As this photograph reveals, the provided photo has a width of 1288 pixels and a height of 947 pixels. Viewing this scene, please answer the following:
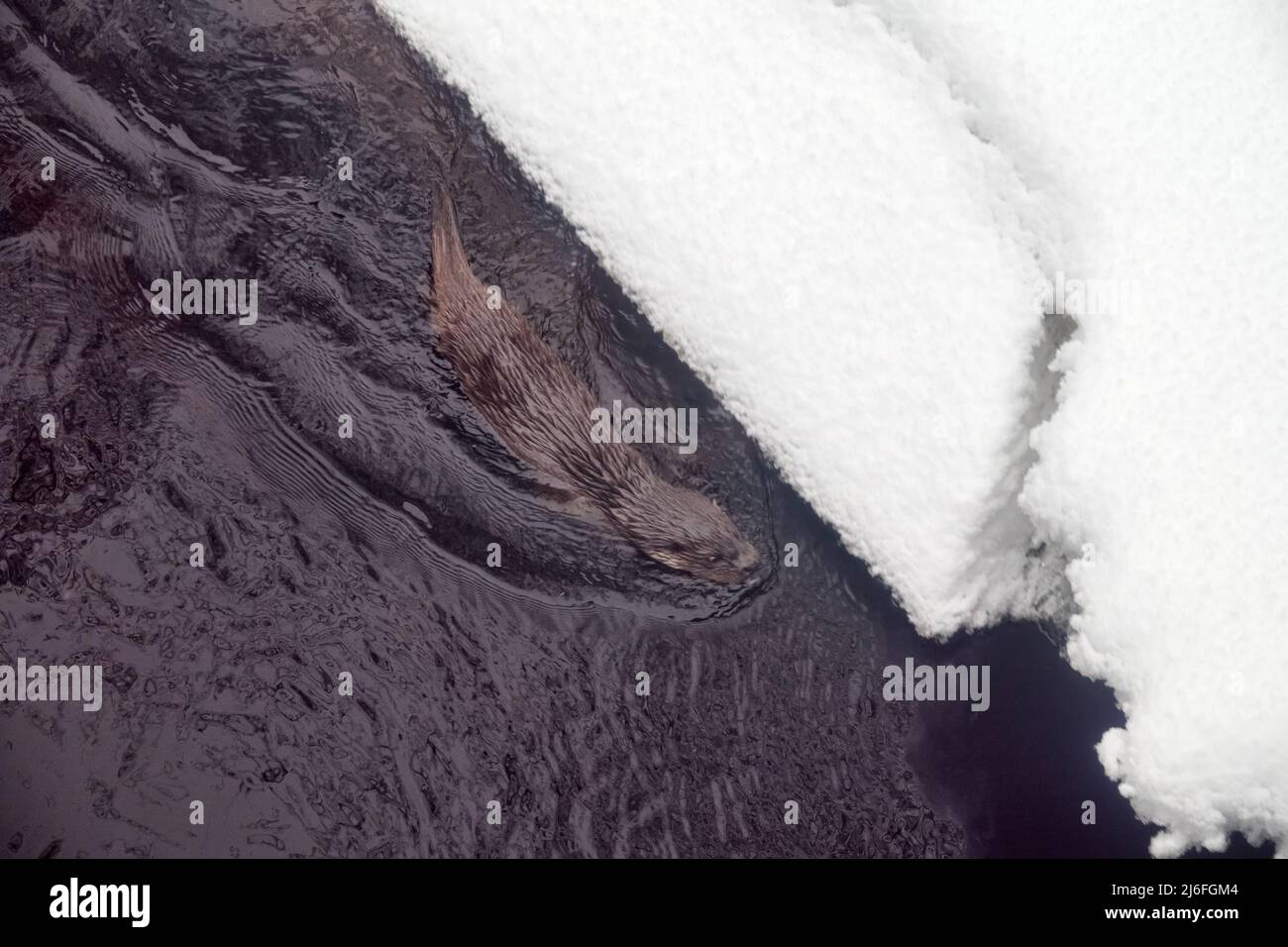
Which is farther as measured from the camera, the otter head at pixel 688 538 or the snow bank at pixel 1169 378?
the otter head at pixel 688 538

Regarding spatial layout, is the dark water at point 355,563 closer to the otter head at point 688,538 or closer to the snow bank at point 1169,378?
the otter head at point 688,538

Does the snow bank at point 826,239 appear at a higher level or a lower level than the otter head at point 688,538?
higher

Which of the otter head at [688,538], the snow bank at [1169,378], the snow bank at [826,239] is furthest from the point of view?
the otter head at [688,538]

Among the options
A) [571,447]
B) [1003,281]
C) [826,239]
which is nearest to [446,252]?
[571,447]

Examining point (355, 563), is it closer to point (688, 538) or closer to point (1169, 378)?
point (688, 538)

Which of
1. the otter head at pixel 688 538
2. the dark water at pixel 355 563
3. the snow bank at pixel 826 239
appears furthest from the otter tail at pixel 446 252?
the otter head at pixel 688 538

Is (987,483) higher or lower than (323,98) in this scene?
lower

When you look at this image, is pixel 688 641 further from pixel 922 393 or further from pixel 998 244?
pixel 998 244
